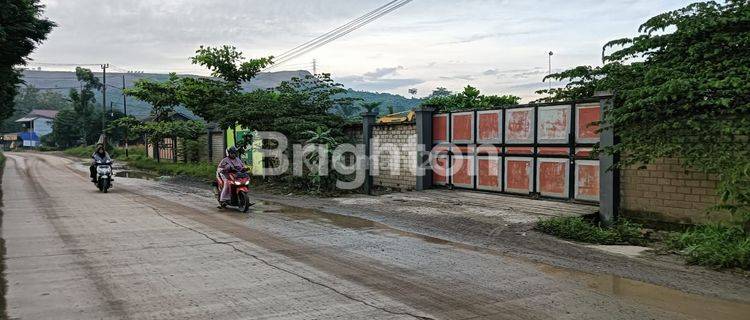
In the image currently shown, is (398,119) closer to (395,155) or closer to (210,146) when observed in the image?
(395,155)

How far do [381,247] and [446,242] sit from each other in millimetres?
1125

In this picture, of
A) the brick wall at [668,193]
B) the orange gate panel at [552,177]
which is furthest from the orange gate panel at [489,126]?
the brick wall at [668,193]

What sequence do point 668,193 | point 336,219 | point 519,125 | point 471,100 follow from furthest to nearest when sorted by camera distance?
point 471,100, point 519,125, point 336,219, point 668,193

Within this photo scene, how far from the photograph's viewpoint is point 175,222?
1010cm

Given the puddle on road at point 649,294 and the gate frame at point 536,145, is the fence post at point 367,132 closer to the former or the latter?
the gate frame at point 536,145

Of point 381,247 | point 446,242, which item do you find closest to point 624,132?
point 446,242

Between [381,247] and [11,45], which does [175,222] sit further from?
[11,45]

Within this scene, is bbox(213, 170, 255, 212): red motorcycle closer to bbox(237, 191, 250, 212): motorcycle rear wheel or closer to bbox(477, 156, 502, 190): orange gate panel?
bbox(237, 191, 250, 212): motorcycle rear wheel

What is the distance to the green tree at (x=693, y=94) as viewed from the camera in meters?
7.02

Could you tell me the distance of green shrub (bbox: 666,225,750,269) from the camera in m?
6.45

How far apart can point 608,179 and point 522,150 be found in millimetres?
3178

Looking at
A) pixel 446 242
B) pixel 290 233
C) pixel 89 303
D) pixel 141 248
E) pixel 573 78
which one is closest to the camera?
pixel 89 303

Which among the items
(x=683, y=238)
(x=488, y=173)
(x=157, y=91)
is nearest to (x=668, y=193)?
(x=683, y=238)

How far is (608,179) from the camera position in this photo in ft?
30.8
